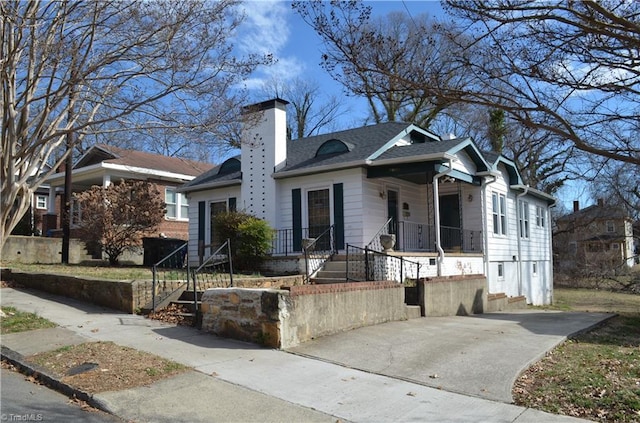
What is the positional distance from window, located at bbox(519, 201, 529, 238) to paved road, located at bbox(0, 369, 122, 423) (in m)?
19.9

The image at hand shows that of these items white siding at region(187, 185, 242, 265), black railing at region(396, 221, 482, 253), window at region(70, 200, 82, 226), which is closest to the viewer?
black railing at region(396, 221, 482, 253)

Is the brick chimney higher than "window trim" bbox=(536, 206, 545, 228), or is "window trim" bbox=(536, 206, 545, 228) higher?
the brick chimney

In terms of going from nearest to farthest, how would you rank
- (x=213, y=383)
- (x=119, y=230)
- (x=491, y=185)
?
(x=213, y=383), (x=119, y=230), (x=491, y=185)

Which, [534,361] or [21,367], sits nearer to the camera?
[21,367]

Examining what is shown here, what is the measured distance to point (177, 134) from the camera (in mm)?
12109

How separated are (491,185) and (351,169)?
630 cm

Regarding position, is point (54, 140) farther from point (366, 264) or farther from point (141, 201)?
point (366, 264)

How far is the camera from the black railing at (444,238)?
58.1 ft

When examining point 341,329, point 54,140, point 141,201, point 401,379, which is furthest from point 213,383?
point 141,201

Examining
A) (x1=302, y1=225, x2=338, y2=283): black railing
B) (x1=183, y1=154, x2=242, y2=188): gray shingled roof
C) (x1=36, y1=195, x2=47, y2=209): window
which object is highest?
(x1=36, y1=195, x2=47, y2=209): window

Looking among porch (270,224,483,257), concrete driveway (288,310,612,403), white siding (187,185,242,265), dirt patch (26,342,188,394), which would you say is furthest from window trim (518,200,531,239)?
dirt patch (26,342,188,394)

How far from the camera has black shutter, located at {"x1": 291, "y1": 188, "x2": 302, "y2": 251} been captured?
1670cm

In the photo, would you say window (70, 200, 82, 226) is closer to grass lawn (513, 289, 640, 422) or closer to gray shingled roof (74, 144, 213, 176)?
gray shingled roof (74, 144, 213, 176)

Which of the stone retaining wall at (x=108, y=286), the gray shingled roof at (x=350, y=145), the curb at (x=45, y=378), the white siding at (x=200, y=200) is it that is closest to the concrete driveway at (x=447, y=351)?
the curb at (x=45, y=378)
